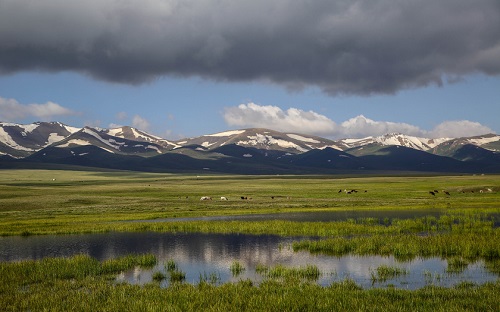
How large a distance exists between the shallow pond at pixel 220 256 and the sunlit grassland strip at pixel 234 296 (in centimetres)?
245

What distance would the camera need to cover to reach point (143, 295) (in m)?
25.2

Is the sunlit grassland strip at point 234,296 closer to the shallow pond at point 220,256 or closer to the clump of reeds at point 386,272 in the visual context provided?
the shallow pond at point 220,256

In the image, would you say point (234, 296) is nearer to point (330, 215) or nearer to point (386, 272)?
point (386, 272)

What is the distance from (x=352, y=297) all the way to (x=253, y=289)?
19.0 ft

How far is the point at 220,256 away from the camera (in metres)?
39.2

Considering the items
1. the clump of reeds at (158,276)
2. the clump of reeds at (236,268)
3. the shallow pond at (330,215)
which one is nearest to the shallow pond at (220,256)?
the clump of reeds at (236,268)

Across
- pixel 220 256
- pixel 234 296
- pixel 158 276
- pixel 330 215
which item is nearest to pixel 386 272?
pixel 234 296

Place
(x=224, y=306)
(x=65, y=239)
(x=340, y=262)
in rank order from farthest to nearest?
(x=65, y=239), (x=340, y=262), (x=224, y=306)

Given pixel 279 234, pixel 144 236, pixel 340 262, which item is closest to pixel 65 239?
pixel 144 236

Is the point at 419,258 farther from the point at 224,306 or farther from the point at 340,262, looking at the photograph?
the point at 224,306

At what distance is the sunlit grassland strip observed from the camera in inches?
871

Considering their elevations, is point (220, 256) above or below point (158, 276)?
below

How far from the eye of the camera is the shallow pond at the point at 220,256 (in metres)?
29.5

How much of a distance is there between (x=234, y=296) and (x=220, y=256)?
15.0m
